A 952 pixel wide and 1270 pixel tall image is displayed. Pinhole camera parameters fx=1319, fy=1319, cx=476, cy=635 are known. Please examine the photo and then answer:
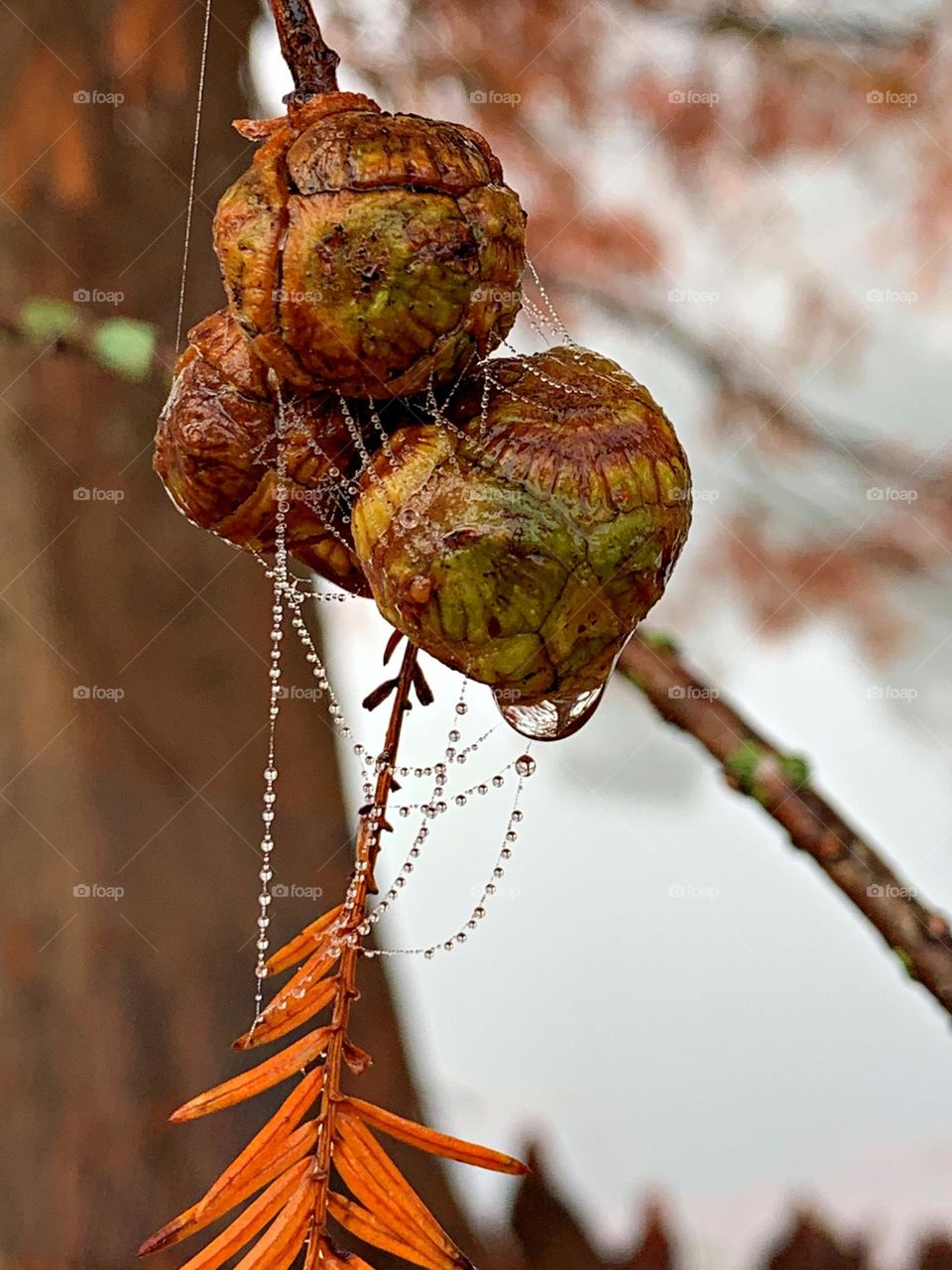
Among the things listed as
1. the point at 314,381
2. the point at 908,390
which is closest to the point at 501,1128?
the point at 908,390

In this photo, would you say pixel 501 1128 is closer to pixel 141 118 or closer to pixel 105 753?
pixel 105 753

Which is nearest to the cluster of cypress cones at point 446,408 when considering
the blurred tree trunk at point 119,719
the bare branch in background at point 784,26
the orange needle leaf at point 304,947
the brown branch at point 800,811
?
the orange needle leaf at point 304,947

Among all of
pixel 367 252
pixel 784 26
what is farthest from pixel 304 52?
pixel 784 26

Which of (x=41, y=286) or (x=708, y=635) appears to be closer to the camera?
(x=41, y=286)

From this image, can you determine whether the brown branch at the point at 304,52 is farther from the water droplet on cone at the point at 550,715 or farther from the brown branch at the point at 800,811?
the brown branch at the point at 800,811

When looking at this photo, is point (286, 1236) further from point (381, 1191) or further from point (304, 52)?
point (304, 52)

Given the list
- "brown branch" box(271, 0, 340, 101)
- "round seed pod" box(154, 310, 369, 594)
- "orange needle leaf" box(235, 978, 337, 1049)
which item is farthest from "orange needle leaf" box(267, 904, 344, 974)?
"brown branch" box(271, 0, 340, 101)

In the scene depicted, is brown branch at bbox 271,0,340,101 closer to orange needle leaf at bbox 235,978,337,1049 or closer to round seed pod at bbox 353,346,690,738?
round seed pod at bbox 353,346,690,738
